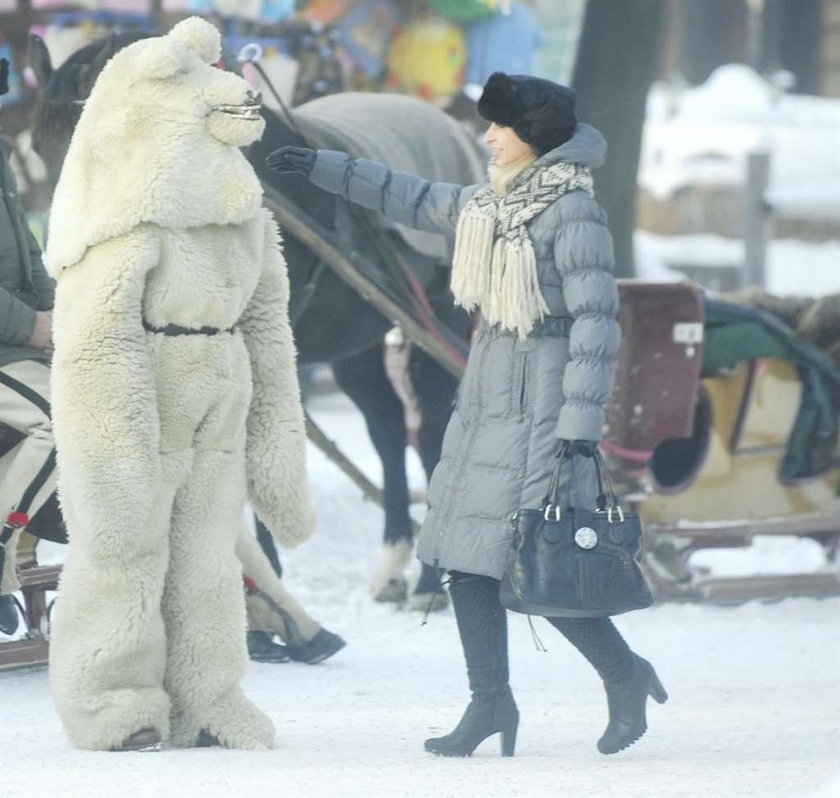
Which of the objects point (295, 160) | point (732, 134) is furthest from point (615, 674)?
point (732, 134)

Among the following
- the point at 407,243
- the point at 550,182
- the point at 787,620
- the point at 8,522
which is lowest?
the point at 787,620

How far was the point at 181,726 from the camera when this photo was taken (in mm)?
4953

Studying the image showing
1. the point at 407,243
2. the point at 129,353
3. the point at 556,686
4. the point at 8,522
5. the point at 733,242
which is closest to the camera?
the point at 129,353

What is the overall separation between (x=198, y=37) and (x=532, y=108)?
0.84m

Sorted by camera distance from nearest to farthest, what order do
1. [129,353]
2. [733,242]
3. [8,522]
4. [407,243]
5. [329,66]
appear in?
[129,353] → [8,522] → [407,243] → [329,66] → [733,242]

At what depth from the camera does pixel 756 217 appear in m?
12.8

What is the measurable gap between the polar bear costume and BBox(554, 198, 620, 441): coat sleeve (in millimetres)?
776

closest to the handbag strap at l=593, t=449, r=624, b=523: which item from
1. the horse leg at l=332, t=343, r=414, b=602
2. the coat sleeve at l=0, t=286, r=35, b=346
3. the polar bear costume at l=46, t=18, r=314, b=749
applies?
the polar bear costume at l=46, t=18, r=314, b=749

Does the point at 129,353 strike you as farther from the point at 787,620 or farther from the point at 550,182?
the point at 787,620

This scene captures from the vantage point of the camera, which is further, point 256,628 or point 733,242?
point 733,242

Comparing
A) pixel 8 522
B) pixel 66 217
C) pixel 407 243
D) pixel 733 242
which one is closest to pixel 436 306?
pixel 407 243

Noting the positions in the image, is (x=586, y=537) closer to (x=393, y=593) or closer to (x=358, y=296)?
(x=358, y=296)

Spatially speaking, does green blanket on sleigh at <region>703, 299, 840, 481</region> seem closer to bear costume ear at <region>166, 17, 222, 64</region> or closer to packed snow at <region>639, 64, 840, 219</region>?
bear costume ear at <region>166, 17, 222, 64</region>

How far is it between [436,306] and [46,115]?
6.58 feet
